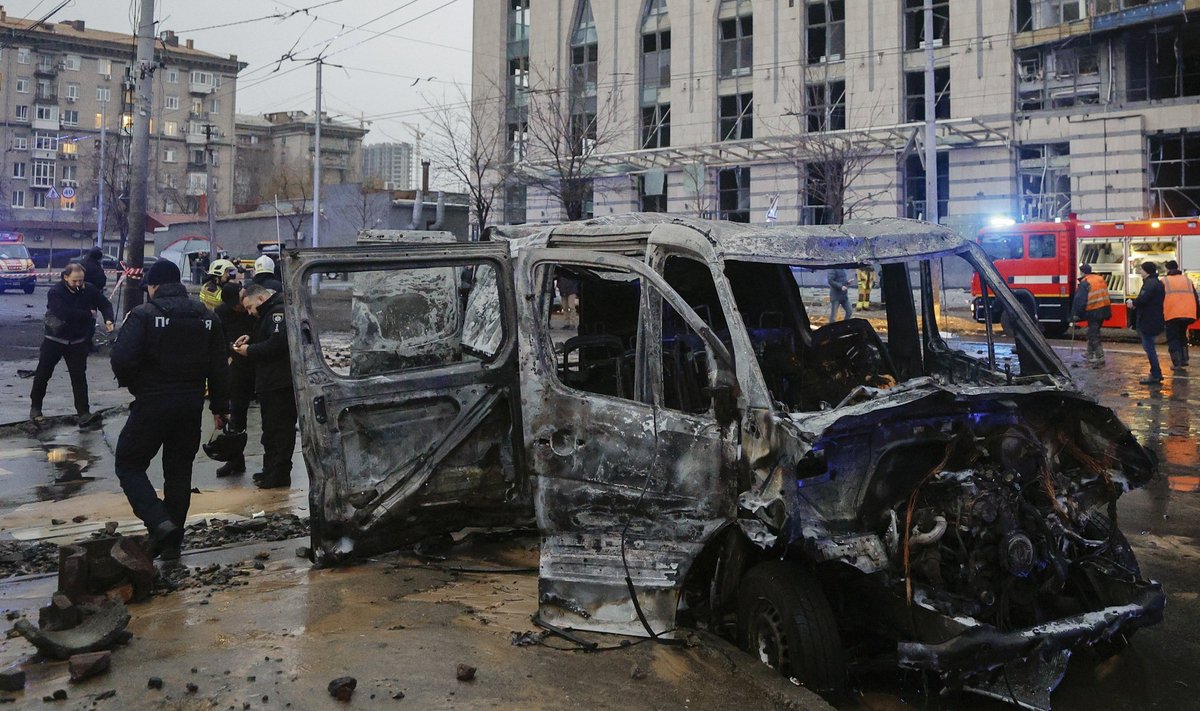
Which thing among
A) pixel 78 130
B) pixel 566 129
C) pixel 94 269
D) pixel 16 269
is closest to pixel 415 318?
pixel 94 269

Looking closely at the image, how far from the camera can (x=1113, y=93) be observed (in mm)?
28766

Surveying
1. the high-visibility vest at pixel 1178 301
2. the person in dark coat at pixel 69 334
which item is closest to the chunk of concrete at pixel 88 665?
the person in dark coat at pixel 69 334

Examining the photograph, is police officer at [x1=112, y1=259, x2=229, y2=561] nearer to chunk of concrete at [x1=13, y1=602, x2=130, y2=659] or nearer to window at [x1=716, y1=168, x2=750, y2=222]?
chunk of concrete at [x1=13, y1=602, x2=130, y2=659]

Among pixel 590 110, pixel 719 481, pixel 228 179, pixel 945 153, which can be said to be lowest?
pixel 719 481

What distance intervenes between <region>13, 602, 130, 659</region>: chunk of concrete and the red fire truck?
860 inches


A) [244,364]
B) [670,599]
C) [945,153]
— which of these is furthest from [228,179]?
[670,599]

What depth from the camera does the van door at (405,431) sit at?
5410mm

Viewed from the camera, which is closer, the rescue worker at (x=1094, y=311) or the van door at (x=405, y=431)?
the van door at (x=405, y=431)

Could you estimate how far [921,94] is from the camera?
3247cm

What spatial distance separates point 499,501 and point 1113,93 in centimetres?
2926

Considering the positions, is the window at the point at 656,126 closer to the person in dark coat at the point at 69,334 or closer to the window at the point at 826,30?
the window at the point at 826,30

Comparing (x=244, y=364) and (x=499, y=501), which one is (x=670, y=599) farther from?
(x=244, y=364)

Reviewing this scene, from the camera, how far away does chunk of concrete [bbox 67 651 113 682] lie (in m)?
4.02

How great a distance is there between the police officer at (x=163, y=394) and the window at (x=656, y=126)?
3417 cm
